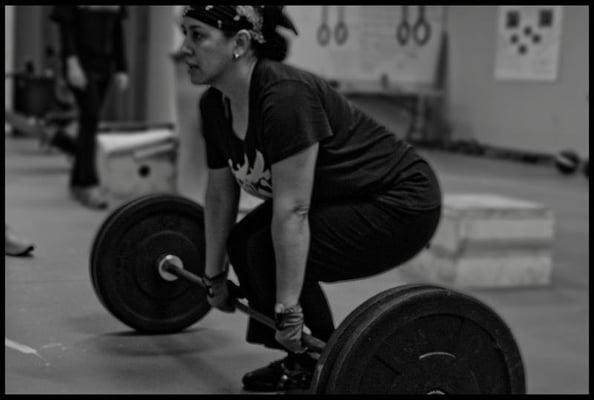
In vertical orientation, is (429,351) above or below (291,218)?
below

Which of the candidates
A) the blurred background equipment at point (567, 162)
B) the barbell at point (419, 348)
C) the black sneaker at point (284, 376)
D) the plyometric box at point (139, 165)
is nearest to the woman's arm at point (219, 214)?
the barbell at point (419, 348)

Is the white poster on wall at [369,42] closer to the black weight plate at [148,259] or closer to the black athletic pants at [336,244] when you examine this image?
the black weight plate at [148,259]

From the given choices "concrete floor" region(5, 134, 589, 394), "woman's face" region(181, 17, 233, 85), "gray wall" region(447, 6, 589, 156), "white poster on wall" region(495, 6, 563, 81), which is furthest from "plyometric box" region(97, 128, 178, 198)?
"white poster on wall" region(495, 6, 563, 81)

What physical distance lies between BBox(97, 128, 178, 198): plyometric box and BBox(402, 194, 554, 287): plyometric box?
1.88 m

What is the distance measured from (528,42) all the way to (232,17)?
814cm

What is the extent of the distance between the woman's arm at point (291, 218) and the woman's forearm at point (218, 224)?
33 centimetres

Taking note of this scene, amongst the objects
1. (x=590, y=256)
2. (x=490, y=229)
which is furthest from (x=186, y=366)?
(x=590, y=256)

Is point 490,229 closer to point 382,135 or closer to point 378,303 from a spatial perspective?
point 382,135

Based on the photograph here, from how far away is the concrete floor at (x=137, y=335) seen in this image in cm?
235

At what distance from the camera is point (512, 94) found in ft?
32.4

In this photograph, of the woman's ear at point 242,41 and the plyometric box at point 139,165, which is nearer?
the woman's ear at point 242,41

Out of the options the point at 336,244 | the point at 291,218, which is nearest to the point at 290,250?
the point at 291,218

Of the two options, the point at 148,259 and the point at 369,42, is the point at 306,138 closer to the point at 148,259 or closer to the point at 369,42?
the point at 148,259

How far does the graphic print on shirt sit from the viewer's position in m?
1.98
